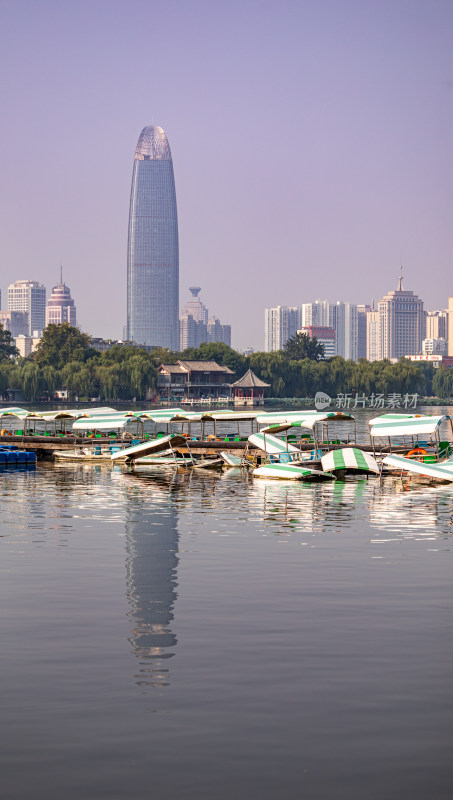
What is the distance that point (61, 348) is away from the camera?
192 metres

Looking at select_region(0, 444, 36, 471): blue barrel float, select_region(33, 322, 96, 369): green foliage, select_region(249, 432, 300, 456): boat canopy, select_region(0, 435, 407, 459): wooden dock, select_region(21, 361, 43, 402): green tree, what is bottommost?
select_region(0, 444, 36, 471): blue barrel float

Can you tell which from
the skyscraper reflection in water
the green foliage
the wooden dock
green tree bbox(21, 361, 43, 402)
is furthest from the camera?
the green foliage

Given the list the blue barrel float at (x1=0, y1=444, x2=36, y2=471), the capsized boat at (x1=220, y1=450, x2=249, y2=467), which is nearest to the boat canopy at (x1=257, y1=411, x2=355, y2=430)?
the capsized boat at (x1=220, y1=450, x2=249, y2=467)

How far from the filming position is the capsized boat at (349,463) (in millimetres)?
46531

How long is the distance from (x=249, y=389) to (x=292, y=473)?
149 metres

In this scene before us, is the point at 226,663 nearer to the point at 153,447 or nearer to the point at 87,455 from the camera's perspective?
the point at 153,447

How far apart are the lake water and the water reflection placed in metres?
0.06

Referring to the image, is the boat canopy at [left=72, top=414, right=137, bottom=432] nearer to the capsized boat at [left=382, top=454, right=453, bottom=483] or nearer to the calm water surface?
the capsized boat at [left=382, top=454, right=453, bottom=483]

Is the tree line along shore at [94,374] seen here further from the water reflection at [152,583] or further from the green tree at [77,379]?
the water reflection at [152,583]

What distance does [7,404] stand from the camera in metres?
169

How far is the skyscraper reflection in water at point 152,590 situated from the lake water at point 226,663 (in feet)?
0.18

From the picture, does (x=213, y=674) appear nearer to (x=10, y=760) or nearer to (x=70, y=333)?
(x=10, y=760)

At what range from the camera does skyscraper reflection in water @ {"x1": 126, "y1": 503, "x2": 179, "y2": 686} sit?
47.6 feet

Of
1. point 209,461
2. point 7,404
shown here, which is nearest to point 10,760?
point 209,461
